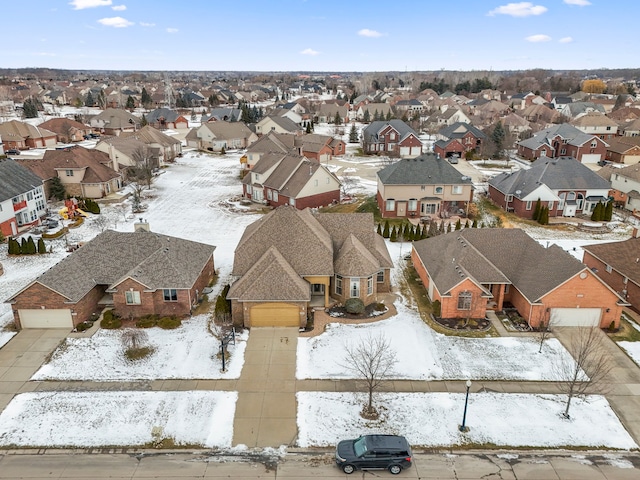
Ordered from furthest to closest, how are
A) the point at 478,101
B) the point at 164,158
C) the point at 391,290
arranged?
1. the point at 478,101
2. the point at 164,158
3. the point at 391,290

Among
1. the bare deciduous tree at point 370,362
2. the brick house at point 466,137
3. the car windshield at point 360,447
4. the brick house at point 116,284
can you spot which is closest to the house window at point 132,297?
the brick house at point 116,284

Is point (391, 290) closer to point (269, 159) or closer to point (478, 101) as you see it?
point (269, 159)

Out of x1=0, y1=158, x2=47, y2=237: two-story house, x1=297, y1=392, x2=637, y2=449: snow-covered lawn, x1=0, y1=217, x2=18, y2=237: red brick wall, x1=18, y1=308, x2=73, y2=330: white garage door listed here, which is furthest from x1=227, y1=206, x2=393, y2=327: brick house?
x1=0, y1=158, x2=47, y2=237: two-story house

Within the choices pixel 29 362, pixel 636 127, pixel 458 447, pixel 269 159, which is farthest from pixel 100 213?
pixel 636 127

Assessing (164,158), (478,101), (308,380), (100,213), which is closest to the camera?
(308,380)

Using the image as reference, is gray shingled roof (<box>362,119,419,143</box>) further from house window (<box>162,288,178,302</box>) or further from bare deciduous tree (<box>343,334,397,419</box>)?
bare deciduous tree (<box>343,334,397,419</box>)

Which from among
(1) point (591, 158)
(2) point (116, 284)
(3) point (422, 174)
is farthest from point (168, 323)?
(1) point (591, 158)

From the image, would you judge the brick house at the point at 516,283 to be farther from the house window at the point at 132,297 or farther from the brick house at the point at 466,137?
the brick house at the point at 466,137
